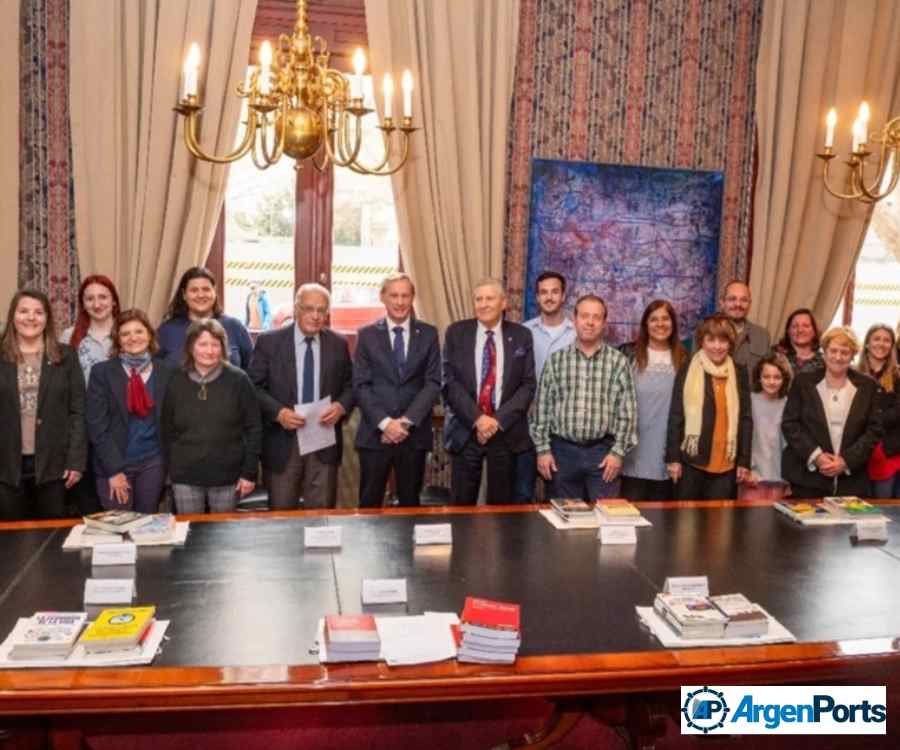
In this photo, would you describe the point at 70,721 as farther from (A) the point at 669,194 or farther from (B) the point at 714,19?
(B) the point at 714,19

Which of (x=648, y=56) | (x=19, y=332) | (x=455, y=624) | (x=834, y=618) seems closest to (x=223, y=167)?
(x=19, y=332)

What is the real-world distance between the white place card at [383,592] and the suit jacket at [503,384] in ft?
6.97

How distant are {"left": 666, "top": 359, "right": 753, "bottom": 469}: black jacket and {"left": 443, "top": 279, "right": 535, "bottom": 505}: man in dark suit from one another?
2.38ft

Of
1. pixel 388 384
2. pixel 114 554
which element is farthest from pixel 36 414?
pixel 388 384

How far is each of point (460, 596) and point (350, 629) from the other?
52 centimetres

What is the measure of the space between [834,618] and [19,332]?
3457 millimetres

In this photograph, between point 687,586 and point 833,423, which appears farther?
point 833,423

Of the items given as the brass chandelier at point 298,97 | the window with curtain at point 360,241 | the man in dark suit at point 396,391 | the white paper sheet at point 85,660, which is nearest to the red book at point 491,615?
the white paper sheet at point 85,660

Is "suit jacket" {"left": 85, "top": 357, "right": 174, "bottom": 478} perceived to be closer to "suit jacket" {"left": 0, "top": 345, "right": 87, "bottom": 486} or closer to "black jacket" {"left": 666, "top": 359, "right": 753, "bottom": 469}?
"suit jacket" {"left": 0, "top": 345, "right": 87, "bottom": 486}

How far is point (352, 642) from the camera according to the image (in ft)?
7.84

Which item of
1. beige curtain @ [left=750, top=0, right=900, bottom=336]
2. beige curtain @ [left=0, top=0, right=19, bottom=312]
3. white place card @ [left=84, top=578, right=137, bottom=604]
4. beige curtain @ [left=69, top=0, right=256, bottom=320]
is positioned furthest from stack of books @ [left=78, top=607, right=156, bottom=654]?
beige curtain @ [left=750, top=0, right=900, bottom=336]

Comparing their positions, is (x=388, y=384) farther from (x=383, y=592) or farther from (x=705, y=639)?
(x=705, y=639)

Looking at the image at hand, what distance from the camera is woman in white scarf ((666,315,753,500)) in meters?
4.80

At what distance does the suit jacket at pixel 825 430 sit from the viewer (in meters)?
4.78
